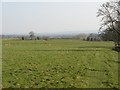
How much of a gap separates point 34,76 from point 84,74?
3.99 meters

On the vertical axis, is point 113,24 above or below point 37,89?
above

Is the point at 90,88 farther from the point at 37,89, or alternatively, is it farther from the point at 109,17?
the point at 109,17

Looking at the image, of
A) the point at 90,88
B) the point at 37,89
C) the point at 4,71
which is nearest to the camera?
the point at 37,89

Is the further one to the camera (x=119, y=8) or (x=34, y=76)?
(x=119, y=8)

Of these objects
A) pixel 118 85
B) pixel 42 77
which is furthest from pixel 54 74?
pixel 118 85

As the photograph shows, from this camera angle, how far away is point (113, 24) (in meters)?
64.2

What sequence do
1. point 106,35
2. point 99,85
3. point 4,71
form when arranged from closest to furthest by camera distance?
1. point 99,85
2. point 4,71
3. point 106,35

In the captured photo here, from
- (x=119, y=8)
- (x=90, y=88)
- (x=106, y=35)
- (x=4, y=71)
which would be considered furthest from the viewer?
(x=106, y=35)

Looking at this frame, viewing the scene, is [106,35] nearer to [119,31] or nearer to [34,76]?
[119,31]

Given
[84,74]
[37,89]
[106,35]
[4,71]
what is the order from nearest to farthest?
[37,89] < [4,71] < [84,74] < [106,35]

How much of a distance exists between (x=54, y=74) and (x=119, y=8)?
1938 inches

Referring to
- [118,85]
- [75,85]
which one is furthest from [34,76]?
[118,85]

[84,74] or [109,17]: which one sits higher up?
[109,17]

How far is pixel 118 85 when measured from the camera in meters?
16.0
